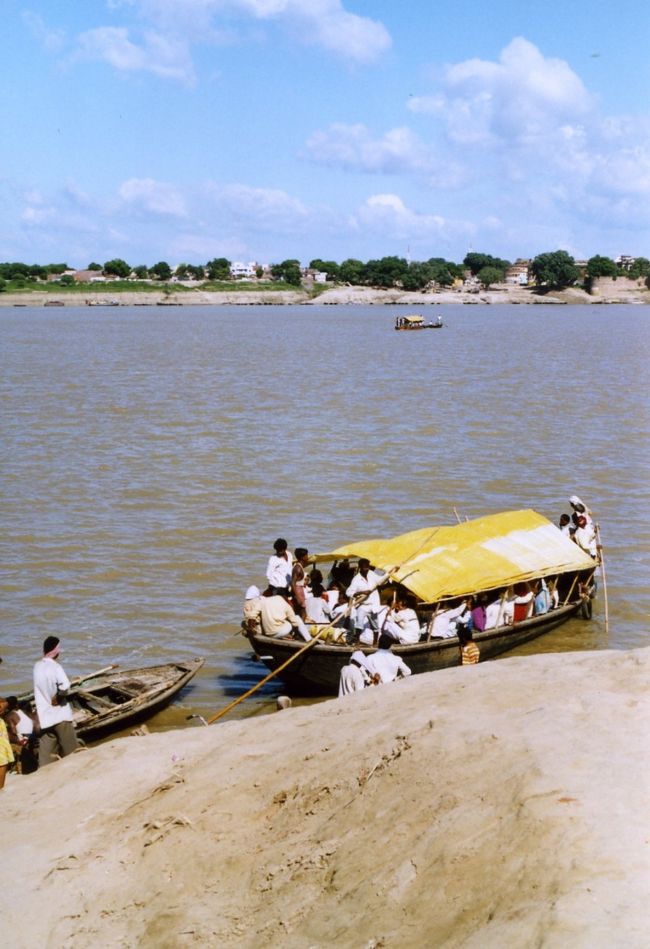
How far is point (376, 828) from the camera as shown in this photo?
235 inches

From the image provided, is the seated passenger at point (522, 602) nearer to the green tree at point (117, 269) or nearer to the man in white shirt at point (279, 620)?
the man in white shirt at point (279, 620)

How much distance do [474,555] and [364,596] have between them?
1.70m

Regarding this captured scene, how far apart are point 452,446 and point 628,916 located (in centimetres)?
2301

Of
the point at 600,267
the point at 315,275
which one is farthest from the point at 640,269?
the point at 315,275

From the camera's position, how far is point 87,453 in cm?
2633

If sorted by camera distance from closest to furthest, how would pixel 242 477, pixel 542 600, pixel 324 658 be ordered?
pixel 324 658 → pixel 542 600 → pixel 242 477

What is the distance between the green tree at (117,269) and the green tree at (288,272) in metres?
21.7

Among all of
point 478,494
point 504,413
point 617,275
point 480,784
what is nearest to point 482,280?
point 617,275

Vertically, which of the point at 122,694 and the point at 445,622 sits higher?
the point at 445,622

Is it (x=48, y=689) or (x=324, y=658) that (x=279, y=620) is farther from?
(x=48, y=689)

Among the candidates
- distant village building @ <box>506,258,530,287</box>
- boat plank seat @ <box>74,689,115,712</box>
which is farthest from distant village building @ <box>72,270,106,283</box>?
boat plank seat @ <box>74,689,115,712</box>

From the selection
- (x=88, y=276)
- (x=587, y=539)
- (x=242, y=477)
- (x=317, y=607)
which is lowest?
(x=242, y=477)

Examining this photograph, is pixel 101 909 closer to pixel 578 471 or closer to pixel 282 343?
pixel 578 471

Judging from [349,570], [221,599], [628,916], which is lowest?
[221,599]
